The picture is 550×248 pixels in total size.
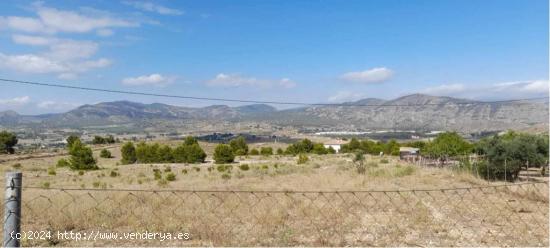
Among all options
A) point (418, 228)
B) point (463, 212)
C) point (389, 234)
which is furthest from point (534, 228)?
point (389, 234)

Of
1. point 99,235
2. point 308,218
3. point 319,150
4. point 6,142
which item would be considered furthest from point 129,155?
point 99,235

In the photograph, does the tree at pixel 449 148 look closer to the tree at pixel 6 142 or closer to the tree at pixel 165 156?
the tree at pixel 165 156

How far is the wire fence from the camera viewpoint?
25.2 ft

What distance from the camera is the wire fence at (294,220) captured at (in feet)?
25.2

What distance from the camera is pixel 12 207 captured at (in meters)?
3.96

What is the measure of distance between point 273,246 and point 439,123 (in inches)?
6525

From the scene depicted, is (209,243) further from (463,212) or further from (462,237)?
(463,212)

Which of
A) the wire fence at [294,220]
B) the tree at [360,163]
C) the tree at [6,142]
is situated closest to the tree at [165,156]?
the tree at [6,142]

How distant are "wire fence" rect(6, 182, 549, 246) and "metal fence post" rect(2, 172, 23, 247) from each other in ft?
10.7

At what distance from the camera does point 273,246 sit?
718 cm

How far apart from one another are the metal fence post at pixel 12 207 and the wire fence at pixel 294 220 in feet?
10.7

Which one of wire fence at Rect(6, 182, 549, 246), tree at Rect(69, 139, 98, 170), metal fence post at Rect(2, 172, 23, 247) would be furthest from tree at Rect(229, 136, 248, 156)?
metal fence post at Rect(2, 172, 23, 247)

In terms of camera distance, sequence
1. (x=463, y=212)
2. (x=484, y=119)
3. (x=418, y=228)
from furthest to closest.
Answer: (x=484, y=119), (x=463, y=212), (x=418, y=228)

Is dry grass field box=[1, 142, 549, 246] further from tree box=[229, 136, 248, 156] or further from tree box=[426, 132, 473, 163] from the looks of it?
tree box=[229, 136, 248, 156]
